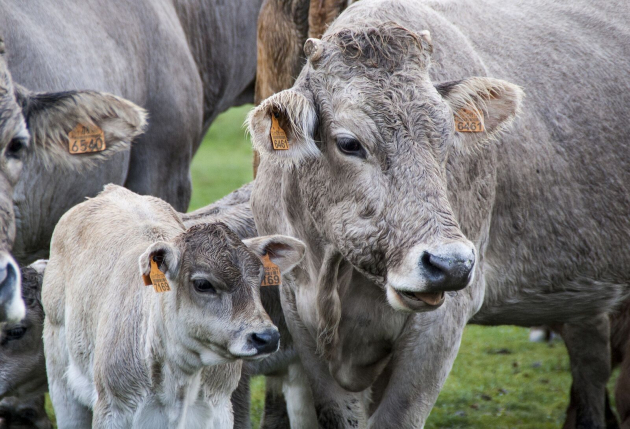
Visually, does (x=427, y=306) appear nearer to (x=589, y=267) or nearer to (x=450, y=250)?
(x=450, y=250)

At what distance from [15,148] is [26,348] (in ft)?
6.14

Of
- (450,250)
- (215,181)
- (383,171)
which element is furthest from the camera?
(215,181)

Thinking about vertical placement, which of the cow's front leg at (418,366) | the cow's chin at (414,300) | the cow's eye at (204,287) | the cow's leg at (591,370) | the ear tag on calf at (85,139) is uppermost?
the ear tag on calf at (85,139)

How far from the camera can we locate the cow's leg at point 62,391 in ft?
16.8

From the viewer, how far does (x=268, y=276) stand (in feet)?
14.7

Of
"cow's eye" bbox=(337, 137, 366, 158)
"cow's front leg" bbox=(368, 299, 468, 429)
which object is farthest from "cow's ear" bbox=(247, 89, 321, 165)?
"cow's front leg" bbox=(368, 299, 468, 429)

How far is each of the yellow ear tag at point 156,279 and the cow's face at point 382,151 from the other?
0.71 meters

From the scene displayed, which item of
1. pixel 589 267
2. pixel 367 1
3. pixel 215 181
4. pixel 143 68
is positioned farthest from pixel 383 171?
pixel 215 181

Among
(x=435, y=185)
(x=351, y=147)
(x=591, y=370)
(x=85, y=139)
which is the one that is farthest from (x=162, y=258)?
(x=591, y=370)

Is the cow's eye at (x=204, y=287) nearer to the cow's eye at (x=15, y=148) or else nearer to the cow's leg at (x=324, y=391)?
the cow's leg at (x=324, y=391)

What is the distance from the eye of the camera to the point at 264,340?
13.5 ft

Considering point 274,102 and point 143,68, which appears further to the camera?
point 143,68

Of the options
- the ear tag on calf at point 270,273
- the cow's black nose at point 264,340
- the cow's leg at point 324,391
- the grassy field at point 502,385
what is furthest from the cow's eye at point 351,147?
the grassy field at point 502,385

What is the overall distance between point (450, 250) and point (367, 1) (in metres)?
1.85
